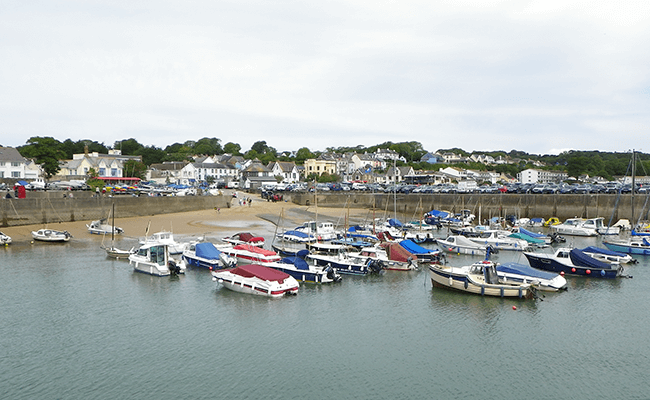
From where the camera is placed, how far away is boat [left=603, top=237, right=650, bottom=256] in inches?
1713

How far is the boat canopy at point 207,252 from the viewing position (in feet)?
118

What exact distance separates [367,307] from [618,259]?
852 inches

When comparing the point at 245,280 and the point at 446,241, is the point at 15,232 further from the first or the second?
the point at 446,241

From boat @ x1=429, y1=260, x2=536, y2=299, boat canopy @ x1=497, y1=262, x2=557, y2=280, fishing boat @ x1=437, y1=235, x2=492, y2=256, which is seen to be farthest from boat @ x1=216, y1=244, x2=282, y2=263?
fishing boat @ x1=437, y1=235, x2=492, y2=256

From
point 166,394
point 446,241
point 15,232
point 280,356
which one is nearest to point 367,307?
point 280,356

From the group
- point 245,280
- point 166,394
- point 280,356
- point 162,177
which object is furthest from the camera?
point 162,177

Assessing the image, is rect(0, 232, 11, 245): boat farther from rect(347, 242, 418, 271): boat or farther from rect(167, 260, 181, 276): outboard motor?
rect(347, 242, 418, 271): boat

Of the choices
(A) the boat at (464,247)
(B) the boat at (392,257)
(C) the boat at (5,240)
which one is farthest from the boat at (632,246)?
(C) the boat at (5,240)

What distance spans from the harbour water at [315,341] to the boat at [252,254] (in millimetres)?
3571

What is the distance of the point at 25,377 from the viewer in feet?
60.6

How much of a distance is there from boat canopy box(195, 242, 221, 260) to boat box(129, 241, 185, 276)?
2.34 m

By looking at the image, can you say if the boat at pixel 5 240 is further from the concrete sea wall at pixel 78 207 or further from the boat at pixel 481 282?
the boat at pixel 481 282

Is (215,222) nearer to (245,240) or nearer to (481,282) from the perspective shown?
(245,240)

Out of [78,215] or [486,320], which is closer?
[486,320]
